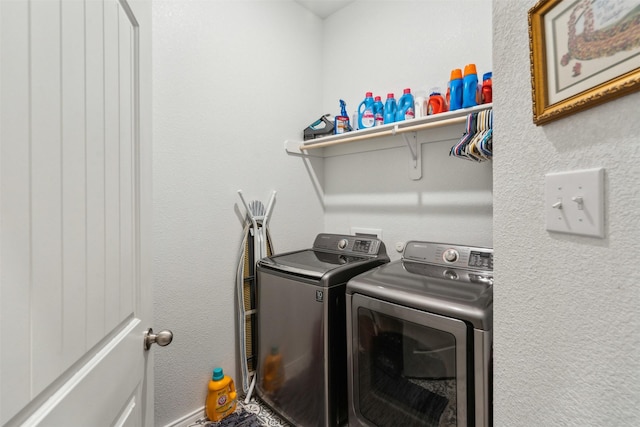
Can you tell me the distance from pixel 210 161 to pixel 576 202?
1.75m

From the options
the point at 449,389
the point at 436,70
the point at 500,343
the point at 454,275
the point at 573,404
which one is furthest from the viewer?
the point at 436,70

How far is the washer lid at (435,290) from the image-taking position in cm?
97

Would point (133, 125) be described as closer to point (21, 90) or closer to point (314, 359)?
point (21, 90)

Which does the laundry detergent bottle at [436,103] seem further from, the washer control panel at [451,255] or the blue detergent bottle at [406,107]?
the washer control panel at [451,255]

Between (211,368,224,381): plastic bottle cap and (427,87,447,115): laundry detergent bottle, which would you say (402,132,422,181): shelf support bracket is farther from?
(211,368,224,381): plastic bottle cap

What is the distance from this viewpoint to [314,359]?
1453mm

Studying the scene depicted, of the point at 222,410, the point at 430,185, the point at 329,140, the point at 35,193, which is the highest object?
the point at 329,140

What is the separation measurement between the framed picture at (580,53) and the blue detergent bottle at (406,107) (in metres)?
1.19

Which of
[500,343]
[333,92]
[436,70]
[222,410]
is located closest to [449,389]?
[500,343]

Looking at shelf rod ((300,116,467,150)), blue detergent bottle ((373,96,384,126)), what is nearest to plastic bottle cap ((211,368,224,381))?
shelf rod ((300,116,467,150))

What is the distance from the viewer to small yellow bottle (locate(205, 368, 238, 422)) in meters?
1.65

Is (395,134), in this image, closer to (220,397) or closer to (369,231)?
(369,231)

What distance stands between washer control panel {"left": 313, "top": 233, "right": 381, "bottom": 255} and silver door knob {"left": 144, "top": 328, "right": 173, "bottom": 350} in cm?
127

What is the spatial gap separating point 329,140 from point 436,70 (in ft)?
2.75
